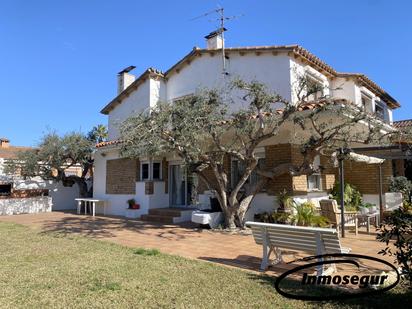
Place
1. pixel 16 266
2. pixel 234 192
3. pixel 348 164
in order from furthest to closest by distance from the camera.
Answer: pixel 348 164 < pixel 234 192 < pixel 16 266

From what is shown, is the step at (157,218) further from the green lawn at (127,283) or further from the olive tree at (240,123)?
the green lawn at (127,283)

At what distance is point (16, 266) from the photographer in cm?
790

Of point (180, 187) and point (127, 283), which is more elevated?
point (180, 187)

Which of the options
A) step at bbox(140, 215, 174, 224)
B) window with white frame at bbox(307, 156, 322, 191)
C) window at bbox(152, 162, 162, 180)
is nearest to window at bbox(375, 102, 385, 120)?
window with white frame at bbox(307, 156, 322, 191)

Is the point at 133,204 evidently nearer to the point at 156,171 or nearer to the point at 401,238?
the point at 156,171

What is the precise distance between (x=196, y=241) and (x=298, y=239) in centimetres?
515

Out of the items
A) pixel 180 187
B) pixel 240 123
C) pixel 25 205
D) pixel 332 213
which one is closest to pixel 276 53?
pixel 240 123

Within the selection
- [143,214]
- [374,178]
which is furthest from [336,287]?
[143,214]

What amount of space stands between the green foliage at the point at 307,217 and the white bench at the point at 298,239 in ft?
15.3

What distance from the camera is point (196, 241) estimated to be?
11172 mm

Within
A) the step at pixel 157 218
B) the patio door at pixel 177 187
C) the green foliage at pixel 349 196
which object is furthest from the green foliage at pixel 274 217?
the patio door at pixel 177 187

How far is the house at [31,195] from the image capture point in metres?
22.8

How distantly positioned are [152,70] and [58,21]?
6.17 metres

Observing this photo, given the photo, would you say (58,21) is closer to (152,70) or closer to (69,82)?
(152,70)
